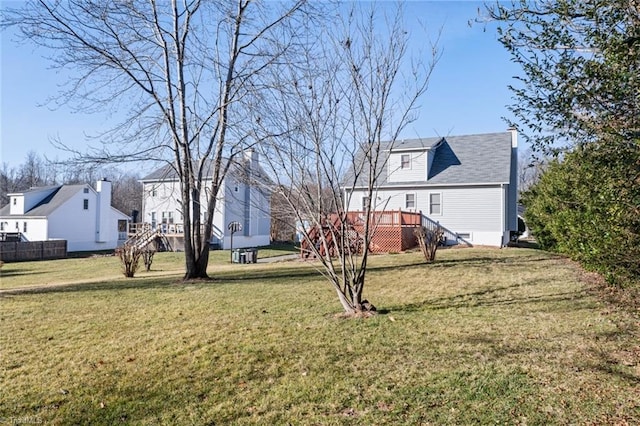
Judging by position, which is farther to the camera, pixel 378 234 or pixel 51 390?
pixel 378 234

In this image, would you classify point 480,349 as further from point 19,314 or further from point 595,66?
point 19,314

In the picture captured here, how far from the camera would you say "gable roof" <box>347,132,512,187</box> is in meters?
20.5

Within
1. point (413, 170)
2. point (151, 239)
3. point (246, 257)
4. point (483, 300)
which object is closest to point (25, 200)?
point (151, 239)

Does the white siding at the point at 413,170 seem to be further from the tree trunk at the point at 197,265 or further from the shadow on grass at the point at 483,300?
the shadow on grass at the point at 483,300

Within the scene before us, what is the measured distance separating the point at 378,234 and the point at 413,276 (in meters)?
8.57

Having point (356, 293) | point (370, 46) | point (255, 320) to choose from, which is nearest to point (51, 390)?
point (255, 320)

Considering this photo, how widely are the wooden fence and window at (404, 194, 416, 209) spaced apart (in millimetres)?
21660

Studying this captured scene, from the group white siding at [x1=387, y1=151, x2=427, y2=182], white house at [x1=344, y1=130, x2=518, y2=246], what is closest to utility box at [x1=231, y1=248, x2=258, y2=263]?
white house at [x1=344, y1=130, x2=518, y2=246]

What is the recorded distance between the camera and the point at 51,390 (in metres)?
3.78

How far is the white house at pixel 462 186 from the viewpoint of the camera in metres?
20.1

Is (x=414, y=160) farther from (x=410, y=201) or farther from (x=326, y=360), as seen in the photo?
(x=326, y=360)

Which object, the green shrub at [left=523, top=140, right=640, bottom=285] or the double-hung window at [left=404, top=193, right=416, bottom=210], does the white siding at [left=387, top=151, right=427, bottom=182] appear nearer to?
the double-hung window at [left=404, top=193, right=416, bottom=210]

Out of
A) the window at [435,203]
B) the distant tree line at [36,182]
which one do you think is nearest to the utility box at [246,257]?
the window at [435,203]

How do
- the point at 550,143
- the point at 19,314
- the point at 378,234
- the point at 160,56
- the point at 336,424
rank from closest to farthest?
the point at 336,424, the point at 550,143, the point at 19,314, the point at 160,56, the point at 378,234
